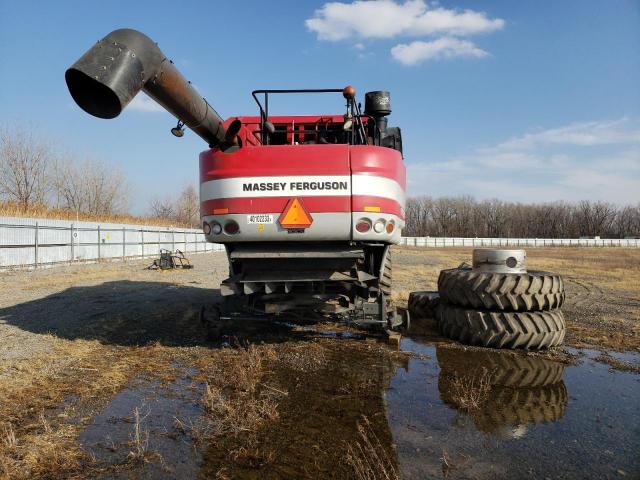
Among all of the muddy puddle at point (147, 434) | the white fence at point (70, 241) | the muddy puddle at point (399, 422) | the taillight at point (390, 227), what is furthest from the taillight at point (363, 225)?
the white fence at point (70, 241)

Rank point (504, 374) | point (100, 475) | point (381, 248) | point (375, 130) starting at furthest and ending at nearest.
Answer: point (375, 130) → point (381, 248) → point (504, 374) → point (100, 475)

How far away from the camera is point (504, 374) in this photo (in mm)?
4402

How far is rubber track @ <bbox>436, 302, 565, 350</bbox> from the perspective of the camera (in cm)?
517

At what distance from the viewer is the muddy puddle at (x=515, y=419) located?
2617mm

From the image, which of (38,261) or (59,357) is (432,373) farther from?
(38,261)

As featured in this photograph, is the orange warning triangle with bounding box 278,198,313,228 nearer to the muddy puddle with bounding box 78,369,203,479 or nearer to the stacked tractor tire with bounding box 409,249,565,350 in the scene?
the muddy puddle with bounding box 78,369,203,479

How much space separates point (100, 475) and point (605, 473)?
307cm

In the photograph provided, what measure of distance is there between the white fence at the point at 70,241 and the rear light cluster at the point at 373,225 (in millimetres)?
17380

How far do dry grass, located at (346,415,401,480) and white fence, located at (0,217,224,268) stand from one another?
18.6 meters

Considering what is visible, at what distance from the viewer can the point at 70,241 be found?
20.4 metres

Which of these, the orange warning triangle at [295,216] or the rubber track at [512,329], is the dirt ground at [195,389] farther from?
the orange warning triangle at [295,216]

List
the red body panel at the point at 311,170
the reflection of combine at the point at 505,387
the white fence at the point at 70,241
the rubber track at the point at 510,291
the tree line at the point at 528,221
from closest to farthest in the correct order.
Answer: the reflection of combine at the point at 505,387 < the red body panel at the point at 311,170 < the rubber track at the point at 510,291 < the white fence at the point at 70,241 < the tree line at the point at 528,221

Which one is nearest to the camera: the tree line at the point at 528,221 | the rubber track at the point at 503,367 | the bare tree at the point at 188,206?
the rubber track at the point at 503,367

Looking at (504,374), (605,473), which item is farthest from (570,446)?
(504,374)
